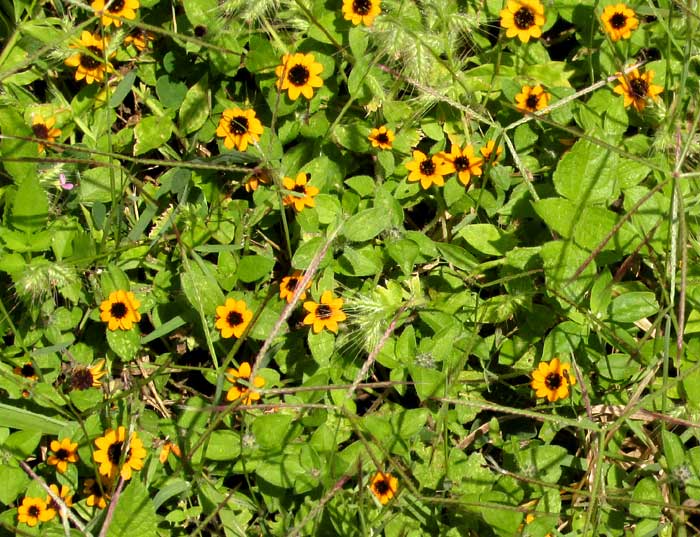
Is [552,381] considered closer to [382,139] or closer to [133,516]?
[382,139]

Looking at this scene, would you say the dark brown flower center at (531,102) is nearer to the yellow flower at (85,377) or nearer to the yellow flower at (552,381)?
the yellow flower at (552,381)

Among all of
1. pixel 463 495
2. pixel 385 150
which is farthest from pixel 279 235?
pixel 463 495

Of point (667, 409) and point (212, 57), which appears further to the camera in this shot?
point (212, 57)

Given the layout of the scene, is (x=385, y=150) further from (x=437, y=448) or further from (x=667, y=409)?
(x=667, y=409)

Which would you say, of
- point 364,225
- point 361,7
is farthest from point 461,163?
point 361,7

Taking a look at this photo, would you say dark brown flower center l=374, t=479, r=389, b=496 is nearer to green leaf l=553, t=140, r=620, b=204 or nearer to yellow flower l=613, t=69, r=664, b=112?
green leaf l=553, t=140, r=620, b=204

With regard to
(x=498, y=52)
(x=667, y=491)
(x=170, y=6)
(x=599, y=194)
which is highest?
(x=170, y=6)
